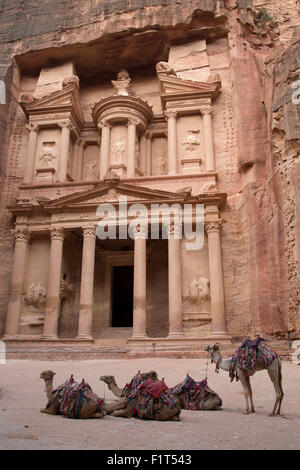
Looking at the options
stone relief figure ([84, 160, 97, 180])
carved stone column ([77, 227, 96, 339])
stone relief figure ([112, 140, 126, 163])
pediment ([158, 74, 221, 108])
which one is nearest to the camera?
carved stone column ([77, 227, 96, 339])

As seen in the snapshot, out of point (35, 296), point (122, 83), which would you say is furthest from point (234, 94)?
point (35, 296)

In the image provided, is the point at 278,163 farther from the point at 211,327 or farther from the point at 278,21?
Result: the point at 278,21

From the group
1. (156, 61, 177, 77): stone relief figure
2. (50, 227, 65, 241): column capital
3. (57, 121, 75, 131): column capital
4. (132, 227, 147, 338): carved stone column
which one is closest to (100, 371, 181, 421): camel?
(132, 227, 147, 338): carved stone column

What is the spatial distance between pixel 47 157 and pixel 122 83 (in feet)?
21.3

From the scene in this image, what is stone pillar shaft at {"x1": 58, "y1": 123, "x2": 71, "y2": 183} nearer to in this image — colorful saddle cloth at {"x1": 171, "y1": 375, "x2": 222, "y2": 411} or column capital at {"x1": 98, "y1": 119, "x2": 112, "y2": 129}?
column capital at {"x1": 98, "y1": 119, "x2": 112, "y2": 129}

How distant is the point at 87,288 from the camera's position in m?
17.9

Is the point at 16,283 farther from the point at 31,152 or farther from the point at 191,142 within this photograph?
the point at 191,142

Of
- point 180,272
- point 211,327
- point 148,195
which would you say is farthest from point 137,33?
point 211,327

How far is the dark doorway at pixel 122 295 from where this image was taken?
22.7 m

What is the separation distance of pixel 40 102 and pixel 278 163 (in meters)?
14.1

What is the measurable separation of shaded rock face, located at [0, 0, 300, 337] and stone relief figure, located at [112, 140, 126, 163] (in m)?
A: 5.11

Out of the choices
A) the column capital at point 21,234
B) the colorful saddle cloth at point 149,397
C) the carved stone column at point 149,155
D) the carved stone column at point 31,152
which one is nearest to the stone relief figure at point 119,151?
the carved stone column at point 149,155

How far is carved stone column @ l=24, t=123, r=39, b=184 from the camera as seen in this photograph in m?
21.5

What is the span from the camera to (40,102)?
75.0 ft
